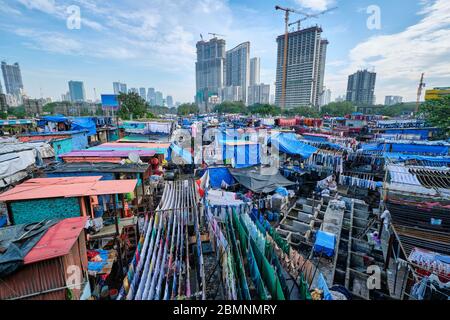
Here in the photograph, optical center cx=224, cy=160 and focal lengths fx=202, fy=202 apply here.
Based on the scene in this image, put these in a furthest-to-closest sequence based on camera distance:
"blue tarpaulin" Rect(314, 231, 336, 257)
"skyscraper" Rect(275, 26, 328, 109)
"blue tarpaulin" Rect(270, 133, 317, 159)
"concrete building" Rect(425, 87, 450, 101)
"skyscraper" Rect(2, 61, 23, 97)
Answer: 1. "skyscraper" Rect(2, 61, 23, 97)
2. "skyscraper" Rect(275, 26, 328, 109)
3. "concrete building" Rect(425, 87, 450, 101)
4. "blue tarpaulin" Rect(270, 133, 317, 159)
5. "blue tarpaulin" Rect(314, 231, 336, 257)

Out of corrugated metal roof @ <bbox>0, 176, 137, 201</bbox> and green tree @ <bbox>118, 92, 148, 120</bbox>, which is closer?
corrugated metal roof @ <bbox>0, 176, 137, 201</bbox>

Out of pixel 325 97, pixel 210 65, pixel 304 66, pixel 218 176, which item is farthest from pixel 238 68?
pixel 218 176

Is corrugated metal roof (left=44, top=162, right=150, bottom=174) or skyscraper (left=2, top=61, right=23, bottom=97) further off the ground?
skyscraper (left=2, top=61, right=23, bottom=97)

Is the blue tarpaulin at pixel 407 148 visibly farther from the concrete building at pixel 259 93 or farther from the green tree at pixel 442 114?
the concrete building at pixel 259 93

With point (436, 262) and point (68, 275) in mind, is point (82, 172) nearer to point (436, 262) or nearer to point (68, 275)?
point (68, 275)

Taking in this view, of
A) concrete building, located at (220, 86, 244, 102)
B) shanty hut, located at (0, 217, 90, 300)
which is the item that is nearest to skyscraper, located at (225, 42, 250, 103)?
concrete building, located at (220, 86, 244, 102)

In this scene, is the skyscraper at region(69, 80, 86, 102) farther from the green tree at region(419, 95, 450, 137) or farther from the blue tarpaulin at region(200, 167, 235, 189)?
the green tree at region(419, 95, 450, 137)
